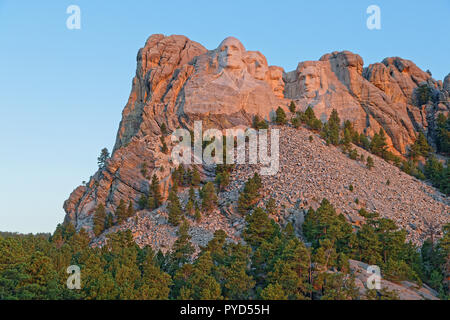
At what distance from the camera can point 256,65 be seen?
10350cm

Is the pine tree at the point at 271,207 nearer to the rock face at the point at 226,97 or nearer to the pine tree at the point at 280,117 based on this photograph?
the rock face at the point at 226,97

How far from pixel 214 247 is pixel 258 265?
260 inches

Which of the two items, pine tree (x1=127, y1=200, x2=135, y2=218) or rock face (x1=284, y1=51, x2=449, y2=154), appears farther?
rock face (x1=284, y1=51, x2=449, y2=154)

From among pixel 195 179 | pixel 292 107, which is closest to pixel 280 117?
pixel 292 107

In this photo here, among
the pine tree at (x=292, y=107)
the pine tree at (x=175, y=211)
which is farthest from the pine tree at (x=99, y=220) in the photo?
the pine tree at (x=292, y=107)

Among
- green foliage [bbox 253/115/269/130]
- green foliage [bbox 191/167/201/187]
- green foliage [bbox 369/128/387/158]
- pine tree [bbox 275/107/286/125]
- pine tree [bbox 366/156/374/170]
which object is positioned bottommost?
green foliage [bbox 191/167/201/187]

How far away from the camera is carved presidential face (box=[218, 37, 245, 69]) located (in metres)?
98.2

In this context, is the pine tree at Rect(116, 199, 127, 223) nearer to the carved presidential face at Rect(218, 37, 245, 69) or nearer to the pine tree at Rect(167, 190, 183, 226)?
the pine tree at Rect(167, 190, 183, 226)

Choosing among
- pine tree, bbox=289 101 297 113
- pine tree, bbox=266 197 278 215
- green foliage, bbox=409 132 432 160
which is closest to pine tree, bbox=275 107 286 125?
pine tree, bbox=289 101 297 113

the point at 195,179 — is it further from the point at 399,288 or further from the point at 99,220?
the point at 399,288

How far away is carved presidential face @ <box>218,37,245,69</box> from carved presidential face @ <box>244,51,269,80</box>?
2.71 m

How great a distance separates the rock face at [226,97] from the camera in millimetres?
86125
